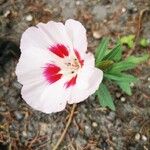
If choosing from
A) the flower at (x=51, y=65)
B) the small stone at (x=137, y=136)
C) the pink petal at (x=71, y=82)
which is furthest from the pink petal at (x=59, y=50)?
the small stone at (x=137, y=136)

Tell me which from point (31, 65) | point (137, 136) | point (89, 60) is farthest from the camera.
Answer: point (137, 136)

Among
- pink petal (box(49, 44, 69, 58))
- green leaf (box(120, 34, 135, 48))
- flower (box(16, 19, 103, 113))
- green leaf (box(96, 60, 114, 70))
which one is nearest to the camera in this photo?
flower (box(16, 19, 103, 113))

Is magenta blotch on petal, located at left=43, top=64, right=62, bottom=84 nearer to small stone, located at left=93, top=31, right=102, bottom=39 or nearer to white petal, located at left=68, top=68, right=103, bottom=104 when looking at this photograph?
white petal, located at left=68, top=68, right=103, bottom=104

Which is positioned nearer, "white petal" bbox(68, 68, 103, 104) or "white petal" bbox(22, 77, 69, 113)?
"white petal" bbox(68, 68, 103, 104)

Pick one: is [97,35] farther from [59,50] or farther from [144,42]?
[59,50]

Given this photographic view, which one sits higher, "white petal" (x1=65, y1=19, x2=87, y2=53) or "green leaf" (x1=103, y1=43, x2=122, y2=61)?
"white petal" (x1=65, y1=19, x2=87, y2=53)

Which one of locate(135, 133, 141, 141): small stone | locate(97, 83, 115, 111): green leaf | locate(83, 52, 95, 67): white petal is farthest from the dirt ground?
locate(83, 52, 95, 67): white petal

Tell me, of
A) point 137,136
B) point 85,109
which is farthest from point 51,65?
→ point 137,136
